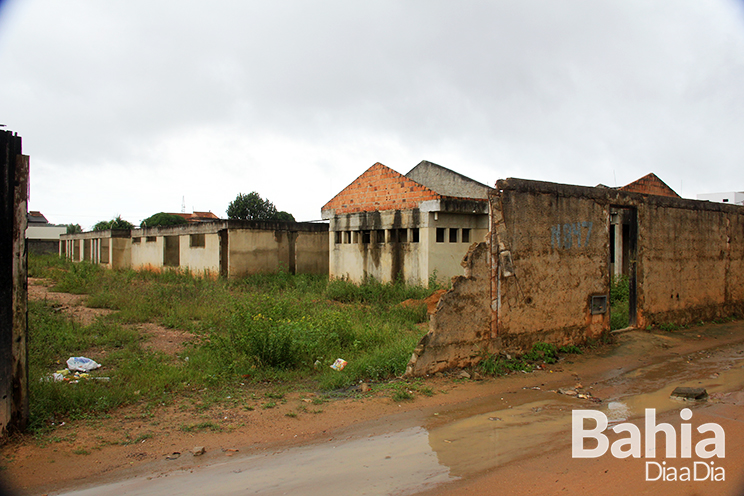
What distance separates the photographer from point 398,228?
12.5 meters

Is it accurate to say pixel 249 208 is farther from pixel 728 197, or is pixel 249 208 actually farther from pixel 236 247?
pixel 728 197

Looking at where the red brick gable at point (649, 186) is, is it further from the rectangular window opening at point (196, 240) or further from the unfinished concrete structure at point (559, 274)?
the rectangular window opening at point (196, 240)

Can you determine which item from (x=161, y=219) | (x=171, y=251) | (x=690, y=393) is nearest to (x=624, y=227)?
(x=690, y=393)

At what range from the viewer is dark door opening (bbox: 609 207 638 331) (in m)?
8.18

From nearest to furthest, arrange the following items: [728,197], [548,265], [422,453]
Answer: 1. [422,453]
2. [548,265]
3. [728,197]

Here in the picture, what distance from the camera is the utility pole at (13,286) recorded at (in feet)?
12.4

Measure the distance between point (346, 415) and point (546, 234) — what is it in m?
3.84

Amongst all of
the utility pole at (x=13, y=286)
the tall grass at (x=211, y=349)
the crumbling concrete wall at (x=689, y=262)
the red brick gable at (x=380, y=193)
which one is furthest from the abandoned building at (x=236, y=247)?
the utility pole at (x=13, y=286)

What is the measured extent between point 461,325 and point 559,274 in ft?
6.31

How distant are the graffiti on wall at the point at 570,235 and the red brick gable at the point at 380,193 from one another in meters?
4.53

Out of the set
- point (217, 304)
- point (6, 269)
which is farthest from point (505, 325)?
point (217, 304)

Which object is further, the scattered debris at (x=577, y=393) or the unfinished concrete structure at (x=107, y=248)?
the unfinished concrete structure at (x=107, y=248)

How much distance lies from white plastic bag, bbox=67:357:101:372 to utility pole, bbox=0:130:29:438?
68.9 inches

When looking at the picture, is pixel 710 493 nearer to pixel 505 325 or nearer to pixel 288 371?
pixel 505 325
